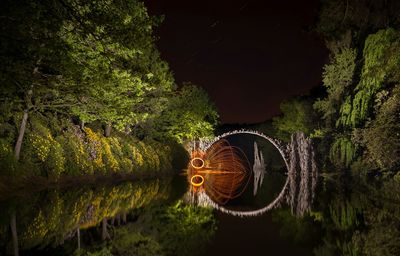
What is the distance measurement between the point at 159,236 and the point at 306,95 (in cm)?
5167

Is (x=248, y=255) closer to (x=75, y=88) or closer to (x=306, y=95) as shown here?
(x=75, y=88)

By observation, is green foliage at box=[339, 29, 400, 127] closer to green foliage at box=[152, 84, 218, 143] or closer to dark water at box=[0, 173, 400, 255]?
dark water at box=[0, 173, 400, 255]

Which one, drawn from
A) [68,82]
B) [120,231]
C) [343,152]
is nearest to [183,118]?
[343,152]

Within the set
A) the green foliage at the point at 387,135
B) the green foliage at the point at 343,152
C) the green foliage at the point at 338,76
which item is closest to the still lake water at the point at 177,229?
the green foliage at the point at 387,135

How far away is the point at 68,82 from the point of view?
1385 cm

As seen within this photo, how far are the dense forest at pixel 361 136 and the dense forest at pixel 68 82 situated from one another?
20.8 feet

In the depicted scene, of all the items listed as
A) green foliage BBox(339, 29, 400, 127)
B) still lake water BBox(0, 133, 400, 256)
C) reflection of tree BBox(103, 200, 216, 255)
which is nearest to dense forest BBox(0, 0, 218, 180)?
still lake water BBox(0, 133, 400, 256)

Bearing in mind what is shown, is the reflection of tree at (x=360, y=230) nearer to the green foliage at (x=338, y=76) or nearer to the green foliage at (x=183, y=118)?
the green foliage at (x=338, y=76)

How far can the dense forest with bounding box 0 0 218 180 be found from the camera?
9258 millimetres

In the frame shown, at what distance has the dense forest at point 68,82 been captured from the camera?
926cm

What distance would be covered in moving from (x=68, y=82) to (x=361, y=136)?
11894 millimetres

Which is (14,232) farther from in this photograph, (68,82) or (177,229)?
(68,82)

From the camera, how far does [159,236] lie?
7.25m

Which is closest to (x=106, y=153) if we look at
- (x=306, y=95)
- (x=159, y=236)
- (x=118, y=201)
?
(x=118, y=201)
